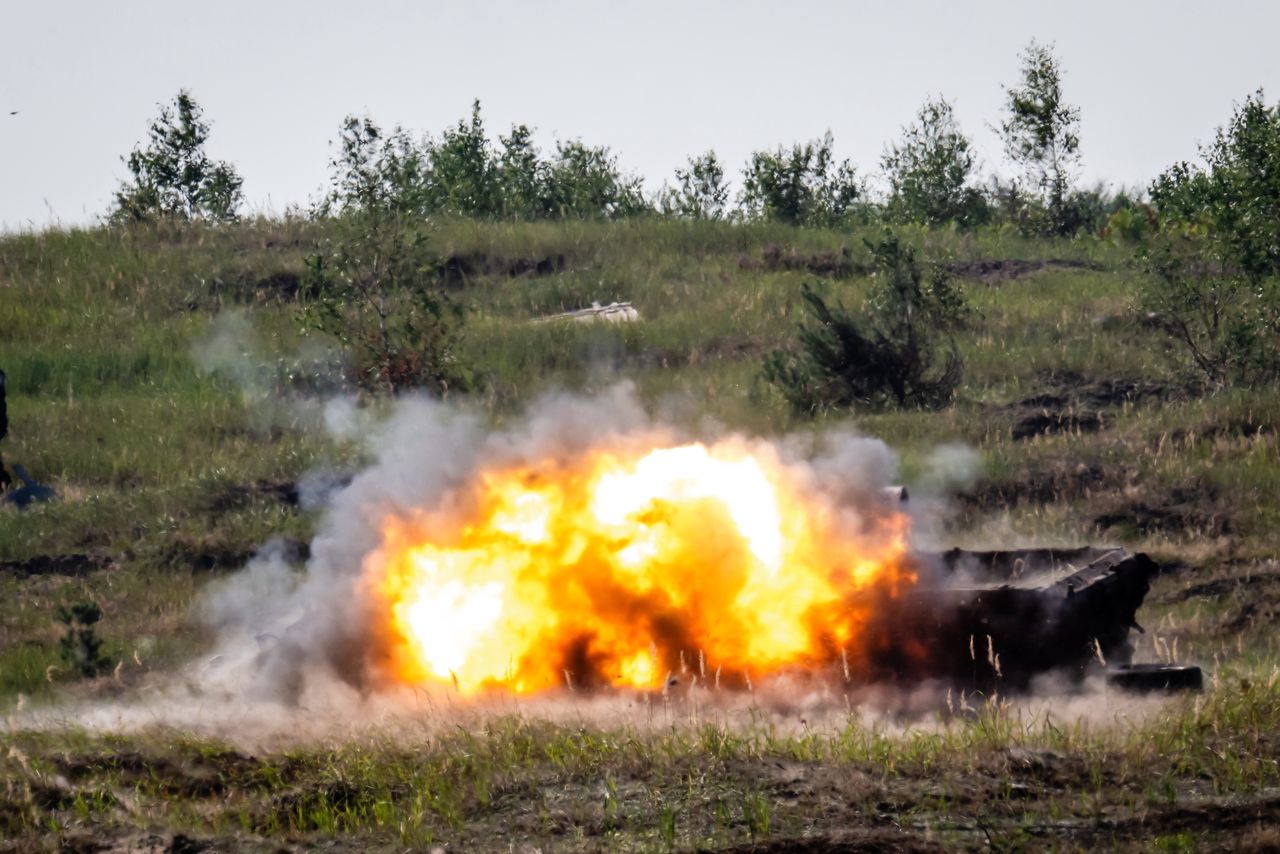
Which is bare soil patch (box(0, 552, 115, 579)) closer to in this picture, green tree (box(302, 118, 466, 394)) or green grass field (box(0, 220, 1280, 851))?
green grass field (box(0, 220, 1280, 851))

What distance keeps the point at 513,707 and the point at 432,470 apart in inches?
88.9

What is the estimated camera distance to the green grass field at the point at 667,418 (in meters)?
9.64

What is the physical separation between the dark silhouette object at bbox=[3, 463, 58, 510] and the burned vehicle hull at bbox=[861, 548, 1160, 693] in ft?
36.9

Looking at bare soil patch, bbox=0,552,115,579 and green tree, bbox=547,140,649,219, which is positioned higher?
green tree, bbox=547,140,649,219

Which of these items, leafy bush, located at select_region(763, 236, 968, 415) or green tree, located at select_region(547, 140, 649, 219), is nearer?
Result: leafy bush, located at select_region(763, 236, 968, 415)

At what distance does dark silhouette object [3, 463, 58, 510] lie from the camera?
2030 cm

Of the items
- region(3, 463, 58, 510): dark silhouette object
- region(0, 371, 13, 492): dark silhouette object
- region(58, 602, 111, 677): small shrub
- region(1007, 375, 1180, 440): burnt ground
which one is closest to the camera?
region(58, 602, 111, 677): small shrub

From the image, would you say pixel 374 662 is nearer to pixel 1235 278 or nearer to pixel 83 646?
pixel 83 646

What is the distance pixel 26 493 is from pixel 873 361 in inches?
435

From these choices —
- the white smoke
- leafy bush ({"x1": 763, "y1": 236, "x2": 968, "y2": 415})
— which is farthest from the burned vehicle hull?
leafy bush ({"x1": 763, "y1": 236, "x2": 968, "y2": 415})

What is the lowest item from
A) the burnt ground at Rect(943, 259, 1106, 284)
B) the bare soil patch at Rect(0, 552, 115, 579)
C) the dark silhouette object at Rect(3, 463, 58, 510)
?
the bare soil patch at Rect(0, 552, 115, 579)

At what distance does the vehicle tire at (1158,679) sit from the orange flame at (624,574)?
1.87 m

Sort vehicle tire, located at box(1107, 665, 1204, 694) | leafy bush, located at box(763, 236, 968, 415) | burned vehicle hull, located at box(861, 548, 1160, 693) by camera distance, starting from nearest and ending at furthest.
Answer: vehicle tire, located at box(1107, 665, 1204, 694) < burned vehicle hull, located at box(861, 548, 1160, 693) < leafy bush, located at box(763, 236, 968, 415)

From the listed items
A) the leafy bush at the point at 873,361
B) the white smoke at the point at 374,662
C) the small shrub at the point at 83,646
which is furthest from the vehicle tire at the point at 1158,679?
the leafy bush at the point at 873,361
